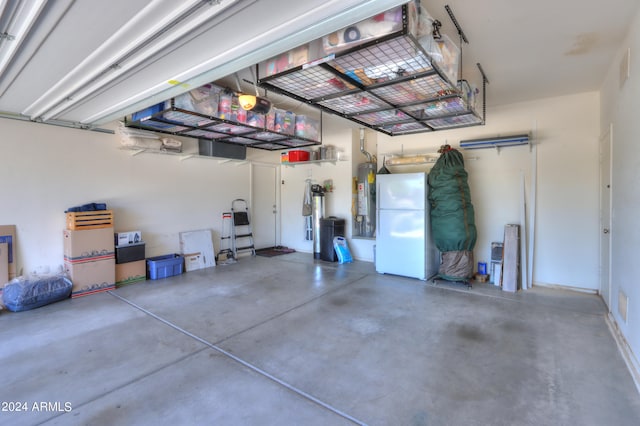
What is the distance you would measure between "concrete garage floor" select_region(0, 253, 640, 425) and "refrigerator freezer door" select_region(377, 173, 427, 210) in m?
1.51

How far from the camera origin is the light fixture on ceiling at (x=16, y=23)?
1.77 metres

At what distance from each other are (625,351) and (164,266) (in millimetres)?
6103

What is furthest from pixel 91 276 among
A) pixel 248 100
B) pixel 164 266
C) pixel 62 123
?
pixel 248 100

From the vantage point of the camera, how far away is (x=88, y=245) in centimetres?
439

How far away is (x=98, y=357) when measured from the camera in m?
2.66

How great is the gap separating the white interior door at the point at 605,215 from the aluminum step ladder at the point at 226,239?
20.8 feet

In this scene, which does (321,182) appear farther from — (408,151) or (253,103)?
(253,103)

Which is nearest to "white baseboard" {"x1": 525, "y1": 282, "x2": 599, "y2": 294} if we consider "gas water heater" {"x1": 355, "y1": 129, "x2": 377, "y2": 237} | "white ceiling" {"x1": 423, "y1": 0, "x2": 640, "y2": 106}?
"white ceiling" {"x1": 423, "y1": 0, "x2": 640, "y2": 106}

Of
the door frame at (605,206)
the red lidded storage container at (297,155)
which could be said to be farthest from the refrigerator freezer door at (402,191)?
the red lidded storage container at (297,155)

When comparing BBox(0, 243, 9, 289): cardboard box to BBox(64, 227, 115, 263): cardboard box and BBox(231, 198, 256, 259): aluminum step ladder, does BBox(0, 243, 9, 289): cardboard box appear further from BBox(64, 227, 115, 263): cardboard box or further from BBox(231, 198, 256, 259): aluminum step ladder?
BBox(231, 198, 256, 259): aluminum step ladder

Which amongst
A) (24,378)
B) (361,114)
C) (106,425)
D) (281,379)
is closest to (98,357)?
(24,378)

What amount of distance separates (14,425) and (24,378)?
0.64 metres

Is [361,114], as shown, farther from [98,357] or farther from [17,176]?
[17,176]

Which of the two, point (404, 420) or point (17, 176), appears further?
point (17, 176)
